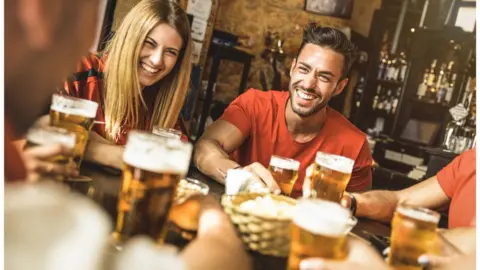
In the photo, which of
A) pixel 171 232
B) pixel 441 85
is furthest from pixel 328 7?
pixel 171 232

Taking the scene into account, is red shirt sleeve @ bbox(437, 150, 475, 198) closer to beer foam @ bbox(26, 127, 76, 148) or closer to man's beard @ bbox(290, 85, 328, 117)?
man's beard @ bbox(290, 85, 328, 117)

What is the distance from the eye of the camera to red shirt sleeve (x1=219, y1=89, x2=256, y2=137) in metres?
1.95

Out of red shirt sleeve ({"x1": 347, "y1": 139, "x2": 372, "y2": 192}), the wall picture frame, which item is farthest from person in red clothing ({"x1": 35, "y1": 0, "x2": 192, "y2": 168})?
the wall picture frame

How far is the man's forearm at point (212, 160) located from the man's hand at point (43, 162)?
69 cm

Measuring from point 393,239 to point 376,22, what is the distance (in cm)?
501

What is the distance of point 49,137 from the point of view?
74cm

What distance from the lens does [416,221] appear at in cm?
82

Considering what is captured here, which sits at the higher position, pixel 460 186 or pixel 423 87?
pixel 423 87

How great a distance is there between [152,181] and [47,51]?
0.82ft

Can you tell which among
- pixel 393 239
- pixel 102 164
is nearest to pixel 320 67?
pixel 102 164

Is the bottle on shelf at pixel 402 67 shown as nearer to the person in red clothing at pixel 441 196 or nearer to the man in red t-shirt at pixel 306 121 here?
the man in red t-shirt at pixel 306 121

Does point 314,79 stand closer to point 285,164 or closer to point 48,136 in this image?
point 285,164

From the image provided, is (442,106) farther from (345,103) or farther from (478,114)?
(478,114)

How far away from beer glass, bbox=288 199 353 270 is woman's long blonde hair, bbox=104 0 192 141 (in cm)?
80
